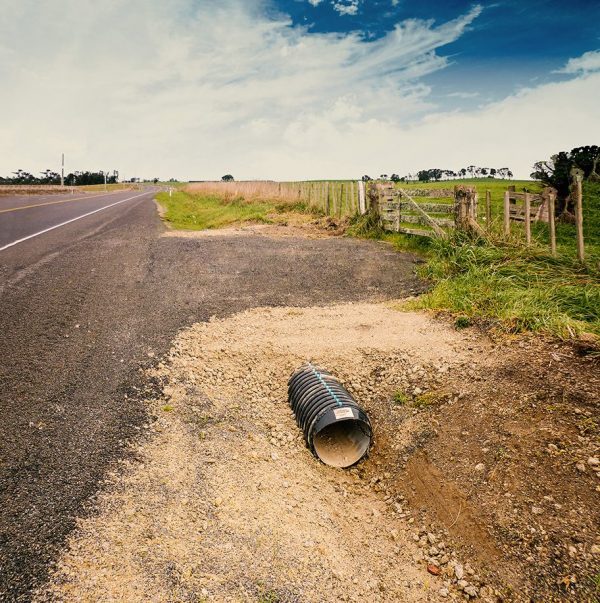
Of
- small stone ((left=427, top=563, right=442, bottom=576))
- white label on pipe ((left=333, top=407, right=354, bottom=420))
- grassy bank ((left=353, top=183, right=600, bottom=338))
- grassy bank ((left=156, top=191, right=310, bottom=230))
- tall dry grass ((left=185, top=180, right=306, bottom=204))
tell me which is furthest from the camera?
tall dry grass ((left=185, top=180, right=306, bottom=204))

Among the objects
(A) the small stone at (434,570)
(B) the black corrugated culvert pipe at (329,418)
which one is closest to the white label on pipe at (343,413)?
(B) the black corrugated culvert pipe at (329,418)

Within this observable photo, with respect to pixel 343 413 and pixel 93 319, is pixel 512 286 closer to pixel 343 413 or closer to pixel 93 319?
pixel 343 413

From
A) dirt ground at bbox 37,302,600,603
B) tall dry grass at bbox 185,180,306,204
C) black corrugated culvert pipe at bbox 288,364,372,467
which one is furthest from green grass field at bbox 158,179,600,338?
tall dry grass at bbox 185,180,306,204

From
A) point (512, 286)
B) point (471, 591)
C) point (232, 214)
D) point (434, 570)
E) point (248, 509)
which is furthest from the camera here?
point (232, 214)

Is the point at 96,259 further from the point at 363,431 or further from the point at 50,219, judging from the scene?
the point at 50,219

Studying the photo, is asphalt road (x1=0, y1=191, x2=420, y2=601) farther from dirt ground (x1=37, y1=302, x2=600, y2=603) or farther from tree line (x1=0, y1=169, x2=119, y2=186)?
tree line (x1=0, y1=169, x2=119, y2=186)

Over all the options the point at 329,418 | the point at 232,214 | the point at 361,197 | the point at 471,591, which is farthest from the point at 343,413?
the point at 232,214

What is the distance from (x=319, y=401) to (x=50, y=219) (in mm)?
15091

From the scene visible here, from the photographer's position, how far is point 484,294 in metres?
6.97

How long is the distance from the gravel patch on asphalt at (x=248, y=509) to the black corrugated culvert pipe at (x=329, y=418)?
151 mm

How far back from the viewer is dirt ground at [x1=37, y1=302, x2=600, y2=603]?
2.93 meters

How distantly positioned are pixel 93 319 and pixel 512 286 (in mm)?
6334

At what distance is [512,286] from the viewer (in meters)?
7.23

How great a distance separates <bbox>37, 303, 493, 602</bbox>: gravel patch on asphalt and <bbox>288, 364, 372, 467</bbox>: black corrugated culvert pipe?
0.15m
